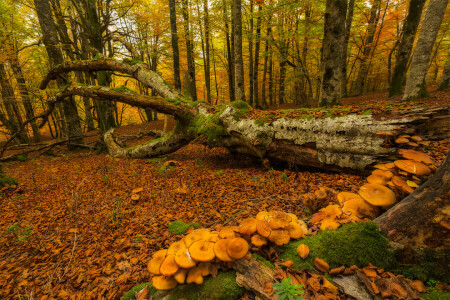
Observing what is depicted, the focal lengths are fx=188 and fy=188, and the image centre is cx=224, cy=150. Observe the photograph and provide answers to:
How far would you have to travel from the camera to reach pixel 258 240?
5.52 feet

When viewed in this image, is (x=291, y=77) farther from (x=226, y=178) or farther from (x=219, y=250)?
(x=219, y=250)

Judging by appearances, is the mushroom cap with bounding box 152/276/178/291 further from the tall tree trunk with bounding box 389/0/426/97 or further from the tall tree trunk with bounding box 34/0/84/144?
the tall tree trunk with bounding box 389/0/426/97

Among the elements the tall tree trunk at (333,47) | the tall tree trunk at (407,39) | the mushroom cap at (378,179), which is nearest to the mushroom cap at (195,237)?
the mushroom cap at (378,179)

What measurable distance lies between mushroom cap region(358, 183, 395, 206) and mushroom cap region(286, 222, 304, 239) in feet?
2.16

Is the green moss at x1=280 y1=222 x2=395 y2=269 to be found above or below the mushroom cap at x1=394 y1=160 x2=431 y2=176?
below

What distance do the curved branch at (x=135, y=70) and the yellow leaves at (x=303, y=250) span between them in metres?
6.41

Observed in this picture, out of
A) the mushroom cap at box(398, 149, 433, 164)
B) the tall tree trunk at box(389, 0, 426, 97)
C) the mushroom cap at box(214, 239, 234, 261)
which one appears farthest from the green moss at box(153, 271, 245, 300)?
the tall tree trunk at box(389, 0, 426, 97)

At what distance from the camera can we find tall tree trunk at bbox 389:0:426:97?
9211 millimetres

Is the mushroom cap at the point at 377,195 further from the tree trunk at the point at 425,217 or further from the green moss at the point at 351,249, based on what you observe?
the green moss at the point at 351,249

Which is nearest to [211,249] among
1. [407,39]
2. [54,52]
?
[54,52]

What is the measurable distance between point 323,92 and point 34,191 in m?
9.23

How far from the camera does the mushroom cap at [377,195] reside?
1732mm

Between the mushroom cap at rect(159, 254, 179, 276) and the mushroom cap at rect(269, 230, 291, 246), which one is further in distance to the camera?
the mushroom cap at rect(269, 230, 291, 246)

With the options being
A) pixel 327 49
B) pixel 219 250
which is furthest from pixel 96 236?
pixel 327 49
